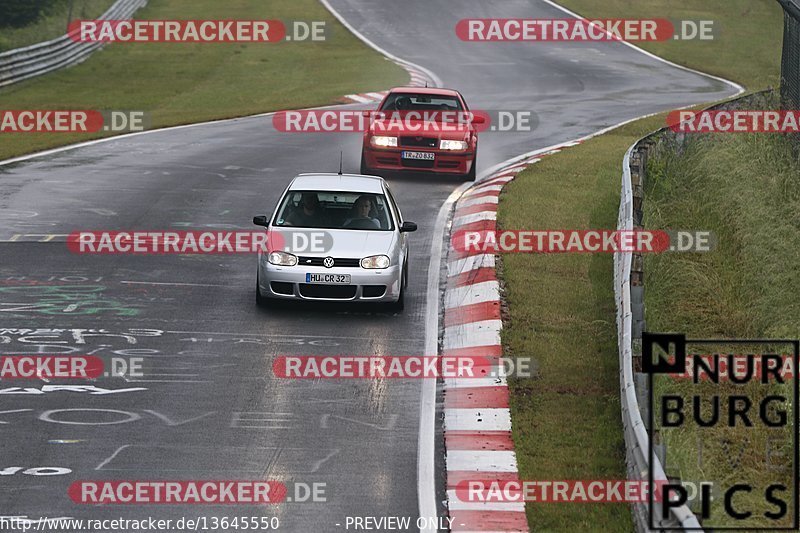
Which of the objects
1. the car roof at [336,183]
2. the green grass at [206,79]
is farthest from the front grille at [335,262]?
the green grass at [206,79]

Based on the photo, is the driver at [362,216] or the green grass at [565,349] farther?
the driver at [362,216]

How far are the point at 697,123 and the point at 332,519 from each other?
15191mm

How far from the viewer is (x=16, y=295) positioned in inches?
613

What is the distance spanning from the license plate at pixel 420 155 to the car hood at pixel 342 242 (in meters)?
8.02

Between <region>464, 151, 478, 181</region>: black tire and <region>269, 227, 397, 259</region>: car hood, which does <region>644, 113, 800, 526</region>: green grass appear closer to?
<region>269, 227, 397, 259</region>: car hood

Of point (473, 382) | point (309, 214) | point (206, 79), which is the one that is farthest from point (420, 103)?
point (206, 79)

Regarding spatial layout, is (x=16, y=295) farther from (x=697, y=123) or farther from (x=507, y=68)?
(x=507, y=68)

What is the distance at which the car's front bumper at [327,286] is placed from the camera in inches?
588

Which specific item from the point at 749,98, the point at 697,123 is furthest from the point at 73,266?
the point at 749,98

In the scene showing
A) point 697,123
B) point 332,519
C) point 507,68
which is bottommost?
point 332,519

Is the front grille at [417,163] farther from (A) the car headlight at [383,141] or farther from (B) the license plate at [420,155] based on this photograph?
(A) the car headlight at [383,141]

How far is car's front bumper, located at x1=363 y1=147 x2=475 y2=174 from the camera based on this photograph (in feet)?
77.4

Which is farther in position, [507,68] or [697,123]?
[507,68]

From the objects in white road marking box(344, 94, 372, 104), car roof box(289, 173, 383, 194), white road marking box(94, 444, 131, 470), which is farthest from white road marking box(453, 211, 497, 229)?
white road marking box(344, 94, 372, 104)
